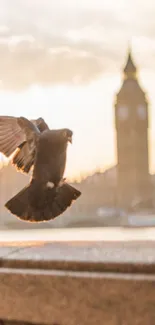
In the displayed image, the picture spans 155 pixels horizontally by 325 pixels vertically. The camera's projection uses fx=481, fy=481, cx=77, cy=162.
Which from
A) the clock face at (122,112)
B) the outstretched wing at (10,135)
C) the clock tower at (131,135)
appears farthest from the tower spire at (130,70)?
the outstretched wing at (10,135)

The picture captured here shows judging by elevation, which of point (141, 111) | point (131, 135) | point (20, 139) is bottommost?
point (131, 135)

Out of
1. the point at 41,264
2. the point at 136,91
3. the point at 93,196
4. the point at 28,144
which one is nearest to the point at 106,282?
the point at 41,264

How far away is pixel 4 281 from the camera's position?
84cm

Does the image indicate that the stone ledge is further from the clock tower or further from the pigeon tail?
the clock tower

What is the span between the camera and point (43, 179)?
3.92 ft

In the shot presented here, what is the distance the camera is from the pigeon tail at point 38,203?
117 cm

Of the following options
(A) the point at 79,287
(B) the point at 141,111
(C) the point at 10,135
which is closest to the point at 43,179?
(C) the point at 10,135

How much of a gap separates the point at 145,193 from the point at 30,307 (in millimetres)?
24511

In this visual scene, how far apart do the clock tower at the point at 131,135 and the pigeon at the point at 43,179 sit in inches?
1010

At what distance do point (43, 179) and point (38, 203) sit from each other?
6 centimetres

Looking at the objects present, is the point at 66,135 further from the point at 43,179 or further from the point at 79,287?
the point at 79,287

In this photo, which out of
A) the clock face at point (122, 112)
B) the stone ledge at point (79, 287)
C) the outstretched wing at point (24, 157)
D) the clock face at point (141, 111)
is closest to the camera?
the stone ledge at point (79, 287)

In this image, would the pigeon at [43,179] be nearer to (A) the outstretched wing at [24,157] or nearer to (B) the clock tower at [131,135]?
(A) the outstretched wing at [24,157]

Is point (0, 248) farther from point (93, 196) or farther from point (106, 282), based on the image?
point (93, 196)
